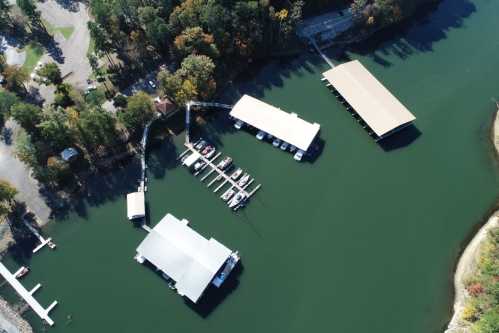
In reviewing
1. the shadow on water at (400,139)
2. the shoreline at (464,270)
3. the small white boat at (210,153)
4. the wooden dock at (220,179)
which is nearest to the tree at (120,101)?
the wooden dock at (220,179)

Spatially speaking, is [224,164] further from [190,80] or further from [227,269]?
[227,269]

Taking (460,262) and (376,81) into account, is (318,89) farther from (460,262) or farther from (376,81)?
(460,262)

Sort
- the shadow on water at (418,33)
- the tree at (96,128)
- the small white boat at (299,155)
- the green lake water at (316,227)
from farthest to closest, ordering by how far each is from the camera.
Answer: the shadow on water at (418,33) → the small white boat at (299,155) → the tree at (96,128) → the green lake water at (316,227)

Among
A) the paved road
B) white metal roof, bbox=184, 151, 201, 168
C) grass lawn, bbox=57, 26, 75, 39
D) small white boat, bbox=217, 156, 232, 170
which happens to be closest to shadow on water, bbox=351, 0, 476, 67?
small white boat, bbox=217, 156, 232, 170

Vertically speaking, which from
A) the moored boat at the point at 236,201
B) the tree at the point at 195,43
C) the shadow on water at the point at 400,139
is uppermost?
the tree at the point at 195,43

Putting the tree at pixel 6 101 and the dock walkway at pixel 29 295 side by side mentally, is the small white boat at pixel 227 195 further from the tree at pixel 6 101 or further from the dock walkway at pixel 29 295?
the tree at pixel 6 101

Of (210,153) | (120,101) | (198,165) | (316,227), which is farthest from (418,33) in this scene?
(120,101)

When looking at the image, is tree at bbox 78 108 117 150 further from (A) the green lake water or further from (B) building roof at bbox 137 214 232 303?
(B) building roof at bbox 137 214 232 303
